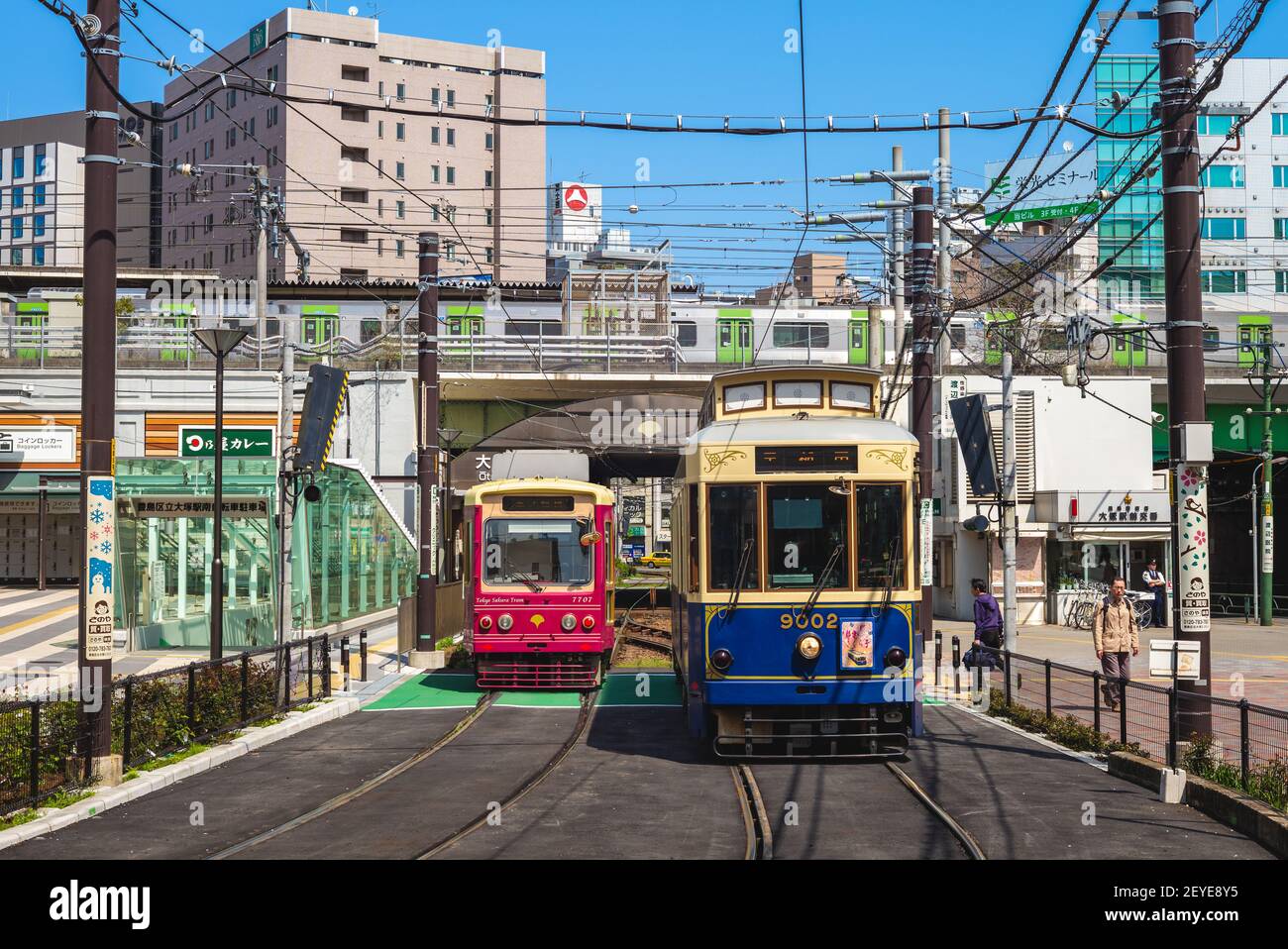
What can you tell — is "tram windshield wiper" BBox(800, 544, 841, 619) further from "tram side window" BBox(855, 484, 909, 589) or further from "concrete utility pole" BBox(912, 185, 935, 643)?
"concrete utility pole" BBox(912, 185, 935, 643)

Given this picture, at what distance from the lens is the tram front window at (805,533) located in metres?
14.4

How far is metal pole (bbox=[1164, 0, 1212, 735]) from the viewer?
1360 cm

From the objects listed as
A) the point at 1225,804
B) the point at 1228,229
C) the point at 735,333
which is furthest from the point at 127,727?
the point at 1228,229

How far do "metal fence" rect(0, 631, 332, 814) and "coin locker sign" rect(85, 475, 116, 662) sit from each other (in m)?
0.64

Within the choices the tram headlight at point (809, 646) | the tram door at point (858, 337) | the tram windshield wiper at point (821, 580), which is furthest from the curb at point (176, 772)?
the tram door at point (858, 337)

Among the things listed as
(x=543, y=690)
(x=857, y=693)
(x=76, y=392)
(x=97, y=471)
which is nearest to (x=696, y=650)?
(x=857, y=693)

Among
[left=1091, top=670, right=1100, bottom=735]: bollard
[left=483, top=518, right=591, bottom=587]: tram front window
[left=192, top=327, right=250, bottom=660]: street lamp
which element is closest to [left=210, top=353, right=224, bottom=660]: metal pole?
[left=192, top=327, right=250, bottom=660]: street lamp

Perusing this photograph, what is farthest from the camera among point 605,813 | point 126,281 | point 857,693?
A: point 126,281

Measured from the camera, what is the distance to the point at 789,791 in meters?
13.0

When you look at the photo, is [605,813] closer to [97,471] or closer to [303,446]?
[97,471]

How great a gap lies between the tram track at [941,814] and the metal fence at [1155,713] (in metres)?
2.42

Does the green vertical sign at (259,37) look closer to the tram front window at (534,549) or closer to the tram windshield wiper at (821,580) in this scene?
the tram front window at (534,549)
